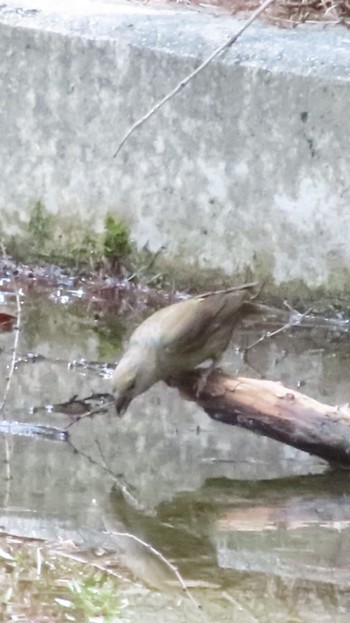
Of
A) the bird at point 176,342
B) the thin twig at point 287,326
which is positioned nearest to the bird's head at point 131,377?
the bird at point 176,342

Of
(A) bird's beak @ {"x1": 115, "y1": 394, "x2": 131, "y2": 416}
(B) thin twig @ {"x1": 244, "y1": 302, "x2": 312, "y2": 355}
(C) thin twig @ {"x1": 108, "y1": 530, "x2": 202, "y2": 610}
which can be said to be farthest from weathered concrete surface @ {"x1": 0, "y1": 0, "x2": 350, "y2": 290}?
(C) thin twig @ {"x1": 108, "y1": 530, "x2": 202, "y2": 610}

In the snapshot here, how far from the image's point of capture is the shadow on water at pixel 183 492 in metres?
2.73

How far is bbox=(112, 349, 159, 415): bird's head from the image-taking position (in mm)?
3531

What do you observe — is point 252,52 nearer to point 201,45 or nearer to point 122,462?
point 201,45

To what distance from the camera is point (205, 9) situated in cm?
588

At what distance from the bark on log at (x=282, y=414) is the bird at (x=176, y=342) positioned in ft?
0.32

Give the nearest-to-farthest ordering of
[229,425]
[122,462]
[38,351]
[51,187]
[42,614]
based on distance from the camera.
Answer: [42,614] < [122,462] < [229,425] < [38,351] < [51,187]

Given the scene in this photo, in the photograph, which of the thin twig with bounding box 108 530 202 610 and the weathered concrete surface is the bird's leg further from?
the weathered concrete surface

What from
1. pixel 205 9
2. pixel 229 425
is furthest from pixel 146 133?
pixel 229 425

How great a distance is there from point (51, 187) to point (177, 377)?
2.06m

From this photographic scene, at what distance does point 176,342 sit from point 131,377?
16cm

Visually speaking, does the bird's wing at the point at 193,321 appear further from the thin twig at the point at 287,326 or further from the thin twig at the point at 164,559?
the thin twig at the point at 287,326

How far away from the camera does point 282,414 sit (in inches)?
135

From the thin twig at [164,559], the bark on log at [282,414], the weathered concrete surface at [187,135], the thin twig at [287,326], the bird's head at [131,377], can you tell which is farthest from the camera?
the weathered concrete surface at [187,135]
